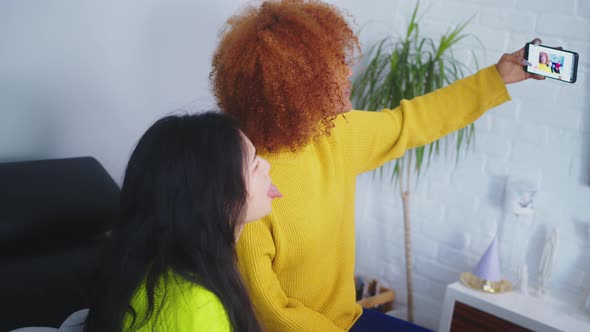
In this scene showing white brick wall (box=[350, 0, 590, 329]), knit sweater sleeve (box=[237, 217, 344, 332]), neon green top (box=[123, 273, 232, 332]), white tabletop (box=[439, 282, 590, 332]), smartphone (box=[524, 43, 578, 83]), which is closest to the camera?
neon green top (box=[123, 273, 232, 332])

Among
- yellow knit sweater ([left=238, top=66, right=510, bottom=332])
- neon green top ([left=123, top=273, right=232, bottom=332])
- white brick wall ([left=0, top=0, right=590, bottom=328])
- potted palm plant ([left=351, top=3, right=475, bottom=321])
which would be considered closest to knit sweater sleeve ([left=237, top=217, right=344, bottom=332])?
yellow knit sweater ([left=238, top=66, right=510, bottom=332])

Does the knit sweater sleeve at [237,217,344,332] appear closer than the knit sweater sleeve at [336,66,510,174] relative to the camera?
Yes

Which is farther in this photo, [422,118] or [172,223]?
[422,118]

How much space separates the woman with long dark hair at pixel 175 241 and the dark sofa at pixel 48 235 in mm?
352

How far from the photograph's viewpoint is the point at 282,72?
147 centimetres

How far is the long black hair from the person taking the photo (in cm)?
112

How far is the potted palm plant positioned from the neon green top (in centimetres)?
145

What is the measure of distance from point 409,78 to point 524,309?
0.93 m

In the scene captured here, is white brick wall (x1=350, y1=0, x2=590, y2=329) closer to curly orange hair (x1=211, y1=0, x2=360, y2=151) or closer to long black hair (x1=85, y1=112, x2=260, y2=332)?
curly orange hair (x1=211, y1=0, x2=360, y2=151)

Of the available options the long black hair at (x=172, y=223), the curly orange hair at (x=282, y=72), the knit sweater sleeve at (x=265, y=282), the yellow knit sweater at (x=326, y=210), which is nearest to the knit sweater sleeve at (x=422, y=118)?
the yellow knit sweater at (x=326, y=210)

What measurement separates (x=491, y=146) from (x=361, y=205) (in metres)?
0.72

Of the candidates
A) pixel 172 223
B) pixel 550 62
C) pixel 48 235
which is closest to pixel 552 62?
pixel 550 62

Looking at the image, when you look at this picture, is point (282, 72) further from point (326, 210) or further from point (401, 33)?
point (401, 33)

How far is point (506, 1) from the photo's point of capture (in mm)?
2244
